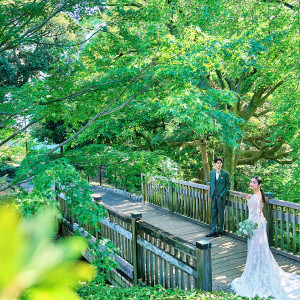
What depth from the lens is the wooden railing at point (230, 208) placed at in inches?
234

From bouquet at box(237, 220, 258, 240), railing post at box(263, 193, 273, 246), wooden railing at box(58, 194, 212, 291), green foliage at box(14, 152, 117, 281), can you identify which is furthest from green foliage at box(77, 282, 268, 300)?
railing post at box(263, 193, 273, 246)

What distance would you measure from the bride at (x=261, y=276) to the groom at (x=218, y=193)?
1.63m

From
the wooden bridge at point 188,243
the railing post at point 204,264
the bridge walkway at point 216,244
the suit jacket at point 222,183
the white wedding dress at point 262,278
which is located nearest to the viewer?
the railing post at point 204,264

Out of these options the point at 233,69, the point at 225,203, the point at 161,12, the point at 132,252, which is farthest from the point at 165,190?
the point at 161,12

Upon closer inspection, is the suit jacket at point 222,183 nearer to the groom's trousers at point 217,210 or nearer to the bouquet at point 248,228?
the groom's trousers at point 217,210

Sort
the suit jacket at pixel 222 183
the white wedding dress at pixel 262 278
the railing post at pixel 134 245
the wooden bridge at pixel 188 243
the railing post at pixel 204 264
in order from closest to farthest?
the railing post at pixel 204 264, the wooden bridge at pixel 188 243, the white wedding dress at pixel 262 278, the railing post at pixel 134 245, the suit jacket at pixel 222 183

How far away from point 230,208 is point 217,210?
1.17ft

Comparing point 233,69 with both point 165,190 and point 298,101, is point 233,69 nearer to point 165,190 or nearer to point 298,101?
point 298,101

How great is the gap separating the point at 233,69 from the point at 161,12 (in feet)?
9.60

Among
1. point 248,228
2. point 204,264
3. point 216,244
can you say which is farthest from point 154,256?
point 216,244

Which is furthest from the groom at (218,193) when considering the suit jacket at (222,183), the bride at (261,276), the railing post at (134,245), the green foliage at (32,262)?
the green foliage at (32,262)

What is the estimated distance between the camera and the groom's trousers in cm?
716

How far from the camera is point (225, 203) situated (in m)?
7.42

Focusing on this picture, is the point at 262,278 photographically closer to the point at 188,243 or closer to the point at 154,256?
the point at 188,243
